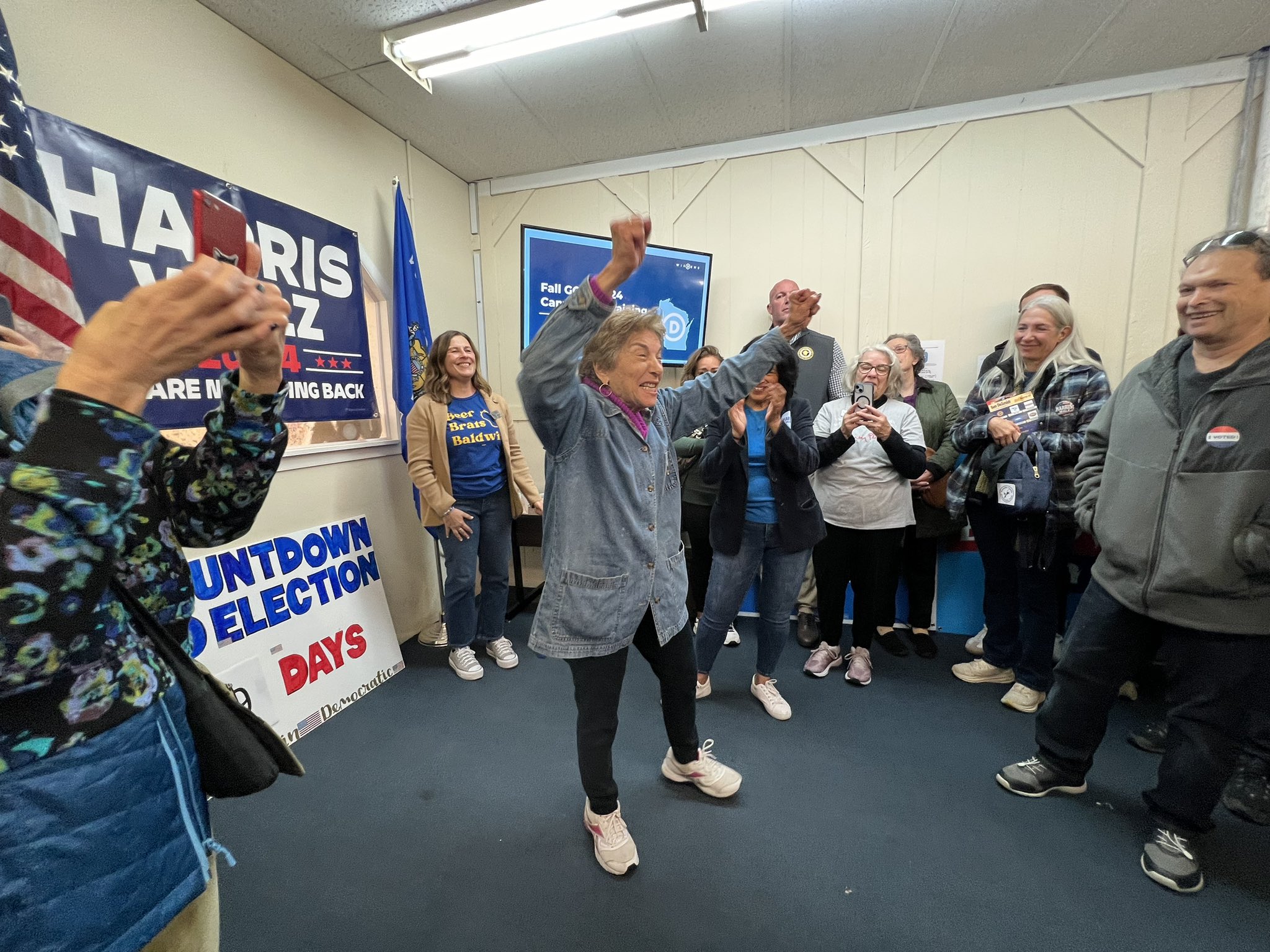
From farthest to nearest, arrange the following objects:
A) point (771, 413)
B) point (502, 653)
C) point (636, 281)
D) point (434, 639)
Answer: point (636, 281) < point (434, 639) < point (502, 653) < point (771, 413)

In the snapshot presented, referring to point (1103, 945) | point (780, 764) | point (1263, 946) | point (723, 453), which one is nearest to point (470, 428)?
point (723, 453)

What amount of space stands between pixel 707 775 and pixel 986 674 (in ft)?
5.24

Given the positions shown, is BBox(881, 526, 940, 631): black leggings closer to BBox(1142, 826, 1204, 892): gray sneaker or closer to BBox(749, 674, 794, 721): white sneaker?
BBox(749, 674, 794, 721): white sneaker

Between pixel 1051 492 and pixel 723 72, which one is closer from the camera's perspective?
pixel 1051 492

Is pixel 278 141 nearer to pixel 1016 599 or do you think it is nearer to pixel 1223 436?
pixel 1223 436

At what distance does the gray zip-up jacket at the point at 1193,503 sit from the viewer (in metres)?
1.33

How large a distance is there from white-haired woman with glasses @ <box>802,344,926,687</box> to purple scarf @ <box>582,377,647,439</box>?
4.33 feet

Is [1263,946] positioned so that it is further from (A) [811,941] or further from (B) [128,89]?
(B) [128,89]

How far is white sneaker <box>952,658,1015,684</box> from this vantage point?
2.50 meters

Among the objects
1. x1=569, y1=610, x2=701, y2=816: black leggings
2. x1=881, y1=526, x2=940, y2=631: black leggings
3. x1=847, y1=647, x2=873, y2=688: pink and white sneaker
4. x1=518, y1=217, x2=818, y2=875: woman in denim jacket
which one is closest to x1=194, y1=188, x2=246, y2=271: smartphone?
x1=518, y1=217, x2=818, y2=875: woman in denim jacket

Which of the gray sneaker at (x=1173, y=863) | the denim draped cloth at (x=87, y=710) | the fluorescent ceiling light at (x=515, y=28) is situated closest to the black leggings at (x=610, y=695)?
the denim draped cloth at (x=87, y=710)

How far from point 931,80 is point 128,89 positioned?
3.43 meters

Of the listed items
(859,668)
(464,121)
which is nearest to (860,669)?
(859,668)

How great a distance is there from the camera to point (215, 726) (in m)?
0.63
